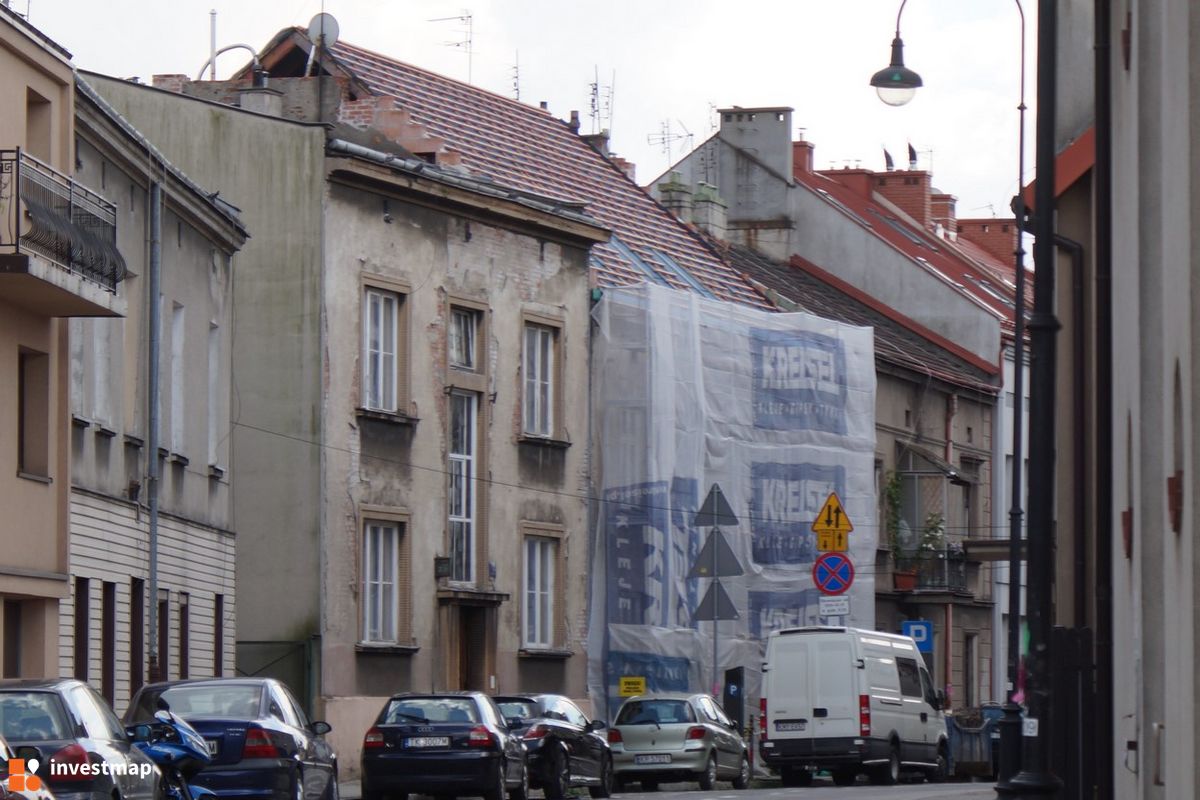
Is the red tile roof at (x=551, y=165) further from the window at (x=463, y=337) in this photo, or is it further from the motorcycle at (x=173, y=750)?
the motorcycle at (x=173, y=750)

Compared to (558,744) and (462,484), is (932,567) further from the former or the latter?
(558,744)

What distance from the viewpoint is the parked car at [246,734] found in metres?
19.8

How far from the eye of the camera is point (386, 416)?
1436 inches

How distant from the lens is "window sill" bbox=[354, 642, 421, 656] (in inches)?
1403

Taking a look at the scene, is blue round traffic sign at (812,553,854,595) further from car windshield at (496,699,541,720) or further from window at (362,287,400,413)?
window at (362,287,400,413)

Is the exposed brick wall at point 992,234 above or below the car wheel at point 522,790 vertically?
above

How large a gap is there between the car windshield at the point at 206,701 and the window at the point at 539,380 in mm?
19235

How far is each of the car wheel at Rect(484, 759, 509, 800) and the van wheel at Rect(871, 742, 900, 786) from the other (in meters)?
11.9

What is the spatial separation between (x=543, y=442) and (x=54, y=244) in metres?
16.0

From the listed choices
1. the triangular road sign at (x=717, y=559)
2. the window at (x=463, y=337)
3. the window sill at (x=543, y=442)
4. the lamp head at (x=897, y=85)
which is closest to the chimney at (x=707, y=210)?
the window sill at (x=543, y=442)

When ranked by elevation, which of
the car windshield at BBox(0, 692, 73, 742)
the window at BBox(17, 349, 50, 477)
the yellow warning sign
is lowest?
the car windshield at BBox(0, 692, 73, 742)

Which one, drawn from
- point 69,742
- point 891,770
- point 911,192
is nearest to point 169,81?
point 891,770

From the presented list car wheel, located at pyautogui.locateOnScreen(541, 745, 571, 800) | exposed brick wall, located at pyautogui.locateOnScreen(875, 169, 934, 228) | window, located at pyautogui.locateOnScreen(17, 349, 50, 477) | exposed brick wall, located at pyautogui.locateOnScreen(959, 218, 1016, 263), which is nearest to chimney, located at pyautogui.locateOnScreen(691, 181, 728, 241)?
exposed brick wall, located at pyautogui.locateOnScreen(875, 169, 934, 228)

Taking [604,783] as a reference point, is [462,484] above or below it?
above
